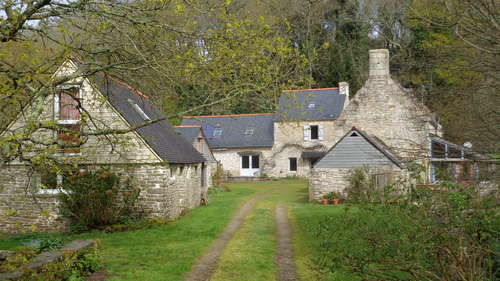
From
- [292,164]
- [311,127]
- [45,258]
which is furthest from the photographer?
[292,164]

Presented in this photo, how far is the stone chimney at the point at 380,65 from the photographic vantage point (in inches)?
1020

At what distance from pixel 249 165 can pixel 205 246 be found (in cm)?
2728

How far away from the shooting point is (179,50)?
8.51 metres

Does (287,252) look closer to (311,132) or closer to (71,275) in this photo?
(71,275)

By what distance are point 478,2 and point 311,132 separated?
3154 cm

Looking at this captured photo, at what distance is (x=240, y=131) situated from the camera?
3991 centimetres

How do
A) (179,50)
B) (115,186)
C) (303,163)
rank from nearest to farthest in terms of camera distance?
1. (179,50)
2. (115,186)
3. (303,163)

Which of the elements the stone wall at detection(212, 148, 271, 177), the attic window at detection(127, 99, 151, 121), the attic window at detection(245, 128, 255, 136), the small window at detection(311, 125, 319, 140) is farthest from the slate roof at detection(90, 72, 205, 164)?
the attic window at detection(245, 128, 255, 136)

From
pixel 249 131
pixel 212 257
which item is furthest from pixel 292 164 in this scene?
pixel 212 257

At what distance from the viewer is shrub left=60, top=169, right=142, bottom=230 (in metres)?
15.0

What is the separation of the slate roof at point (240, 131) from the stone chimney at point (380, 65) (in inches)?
533

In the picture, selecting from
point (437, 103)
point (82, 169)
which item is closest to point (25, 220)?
point (82, 169)

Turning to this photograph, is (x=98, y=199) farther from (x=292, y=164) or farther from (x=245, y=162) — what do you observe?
(x=245, y=162)

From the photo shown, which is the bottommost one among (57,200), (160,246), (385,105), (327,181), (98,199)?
(160,246)
